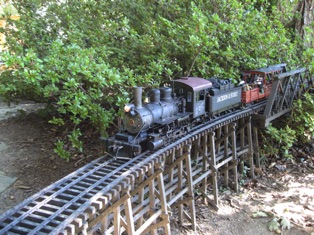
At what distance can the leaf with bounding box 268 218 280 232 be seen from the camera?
8.70 metres

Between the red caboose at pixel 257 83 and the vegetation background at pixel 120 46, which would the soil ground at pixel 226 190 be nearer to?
the vegetation background at pixel 120 46

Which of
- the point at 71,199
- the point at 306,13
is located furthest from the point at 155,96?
the point at 306,13

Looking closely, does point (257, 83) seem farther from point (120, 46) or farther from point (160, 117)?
point (160, 117)

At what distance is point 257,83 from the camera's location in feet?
35.1

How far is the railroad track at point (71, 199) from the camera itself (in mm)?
4199

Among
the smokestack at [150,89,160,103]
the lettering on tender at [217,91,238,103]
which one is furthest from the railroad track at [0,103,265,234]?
the lettering on tender at [217,91,238,103]

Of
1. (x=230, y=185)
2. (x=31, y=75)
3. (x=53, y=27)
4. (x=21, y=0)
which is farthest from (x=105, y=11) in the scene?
(x=230, y=185)

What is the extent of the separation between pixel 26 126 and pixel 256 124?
9369 millimetres

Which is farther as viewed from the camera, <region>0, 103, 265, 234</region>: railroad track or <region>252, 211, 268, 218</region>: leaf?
<region>252, 211, 268, 218</region>: leaf

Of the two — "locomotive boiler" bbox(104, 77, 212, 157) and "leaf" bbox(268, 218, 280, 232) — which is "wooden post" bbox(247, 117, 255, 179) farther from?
"locomotive boiler" bbox(104, 77, 212, 157)

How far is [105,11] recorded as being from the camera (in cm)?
1077

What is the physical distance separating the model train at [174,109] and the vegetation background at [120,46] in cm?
88

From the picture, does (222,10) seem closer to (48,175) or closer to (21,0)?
(21,0)

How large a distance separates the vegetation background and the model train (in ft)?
2.87
